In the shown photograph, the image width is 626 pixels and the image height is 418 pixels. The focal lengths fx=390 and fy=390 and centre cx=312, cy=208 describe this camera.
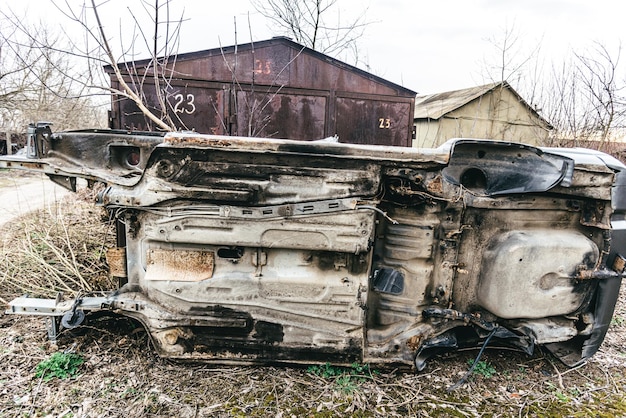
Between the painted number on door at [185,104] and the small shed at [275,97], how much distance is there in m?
0.01

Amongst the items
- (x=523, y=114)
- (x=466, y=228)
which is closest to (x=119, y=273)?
(x=466, y=228)

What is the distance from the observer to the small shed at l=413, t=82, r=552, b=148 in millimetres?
14023

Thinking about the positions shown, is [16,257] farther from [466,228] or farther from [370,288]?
[466,228]

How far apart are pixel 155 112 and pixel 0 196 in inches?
188

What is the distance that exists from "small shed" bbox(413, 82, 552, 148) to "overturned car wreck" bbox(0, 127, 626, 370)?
11.4 meters

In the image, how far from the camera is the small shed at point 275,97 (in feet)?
18.4

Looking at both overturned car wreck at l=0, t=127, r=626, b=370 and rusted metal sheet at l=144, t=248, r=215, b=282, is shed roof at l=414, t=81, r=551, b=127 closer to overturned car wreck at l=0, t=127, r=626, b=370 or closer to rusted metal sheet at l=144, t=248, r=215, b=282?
overturned car wreck at l=0, t=127, r=626, b=370

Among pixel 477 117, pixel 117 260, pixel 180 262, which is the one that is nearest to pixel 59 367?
pixel 117 260

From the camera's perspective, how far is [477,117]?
14.4 metres

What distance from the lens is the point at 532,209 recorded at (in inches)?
100

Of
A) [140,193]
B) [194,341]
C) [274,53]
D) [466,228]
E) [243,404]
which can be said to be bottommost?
[243,404]

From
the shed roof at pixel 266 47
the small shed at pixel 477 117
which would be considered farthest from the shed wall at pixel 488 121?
the shed roof at pixel 266 47

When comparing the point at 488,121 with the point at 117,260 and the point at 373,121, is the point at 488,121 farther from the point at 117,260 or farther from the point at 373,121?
the point at 117,260

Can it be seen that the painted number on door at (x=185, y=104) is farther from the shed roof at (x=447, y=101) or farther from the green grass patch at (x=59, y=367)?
the shed roof at (x=447, y=101)
